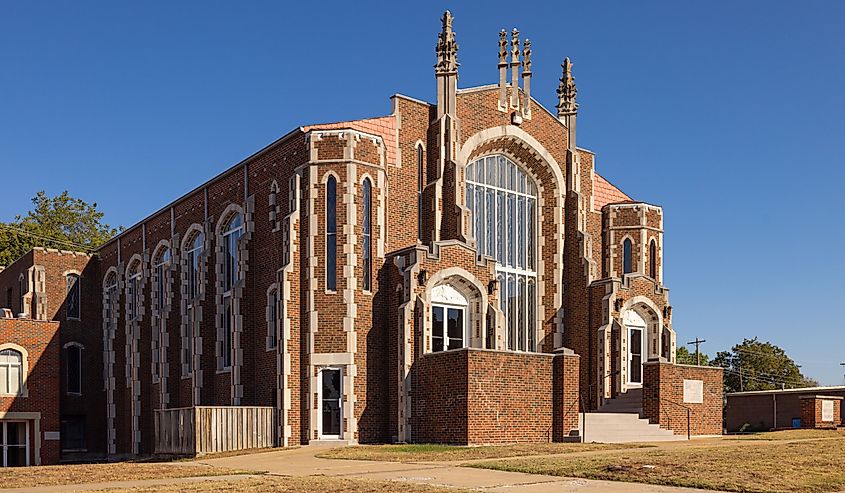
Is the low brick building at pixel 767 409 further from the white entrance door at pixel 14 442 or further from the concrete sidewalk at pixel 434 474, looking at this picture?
the white entrance door at pixel 14 442

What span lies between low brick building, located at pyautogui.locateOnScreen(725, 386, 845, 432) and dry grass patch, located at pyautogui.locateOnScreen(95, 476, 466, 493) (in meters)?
25.3

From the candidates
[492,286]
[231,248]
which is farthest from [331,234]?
[231,248]

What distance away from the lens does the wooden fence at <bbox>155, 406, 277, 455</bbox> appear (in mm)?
27500

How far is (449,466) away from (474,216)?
16.7 meters

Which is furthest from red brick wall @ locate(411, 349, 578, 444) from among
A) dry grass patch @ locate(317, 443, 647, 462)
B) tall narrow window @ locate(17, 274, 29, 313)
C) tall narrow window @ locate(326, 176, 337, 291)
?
tall narrow window @ locate(17, 274, 29, 313)

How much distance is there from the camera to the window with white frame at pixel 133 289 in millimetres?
46188

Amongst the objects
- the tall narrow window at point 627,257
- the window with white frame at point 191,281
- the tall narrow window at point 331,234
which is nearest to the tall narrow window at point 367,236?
the tall narrow window at point 331,234

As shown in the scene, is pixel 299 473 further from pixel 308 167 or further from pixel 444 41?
pixel 444 41

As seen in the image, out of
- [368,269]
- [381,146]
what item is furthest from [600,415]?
[381,146]

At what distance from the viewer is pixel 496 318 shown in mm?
31672

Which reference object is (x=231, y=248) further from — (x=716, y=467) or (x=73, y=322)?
(x=716, y=467)

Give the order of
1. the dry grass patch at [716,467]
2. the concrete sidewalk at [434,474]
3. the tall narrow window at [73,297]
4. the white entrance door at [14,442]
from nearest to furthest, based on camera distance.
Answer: the concrete sidewalk at [434,474] < the dry grass patch at [716,467] < the white entrance door at [14,442] < the tall narrow window at [73,297]

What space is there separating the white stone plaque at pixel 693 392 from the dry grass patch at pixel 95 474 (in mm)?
17069

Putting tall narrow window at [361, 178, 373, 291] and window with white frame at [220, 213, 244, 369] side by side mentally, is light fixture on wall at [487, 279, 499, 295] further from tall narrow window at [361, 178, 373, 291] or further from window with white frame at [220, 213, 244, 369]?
window with white frame at [220, 213, 244, 369]
